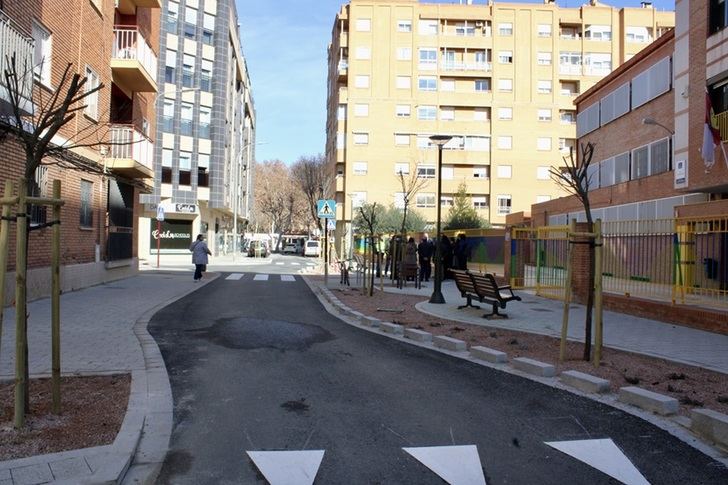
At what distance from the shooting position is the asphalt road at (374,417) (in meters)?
4.09

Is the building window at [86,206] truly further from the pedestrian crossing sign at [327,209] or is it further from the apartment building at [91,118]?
the pedestrian crossing sign at [327,209]

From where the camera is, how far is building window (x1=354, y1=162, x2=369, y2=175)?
56.3 meters

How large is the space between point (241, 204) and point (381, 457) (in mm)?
59568

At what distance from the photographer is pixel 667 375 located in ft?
22.1

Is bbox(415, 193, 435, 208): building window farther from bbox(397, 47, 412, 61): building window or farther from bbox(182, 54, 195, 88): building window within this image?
bbox(182, 54, 195, 88): building window

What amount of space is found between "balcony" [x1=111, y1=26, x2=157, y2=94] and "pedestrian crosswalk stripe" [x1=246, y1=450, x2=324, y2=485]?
16.7 metres

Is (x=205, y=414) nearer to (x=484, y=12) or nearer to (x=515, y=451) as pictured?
(x=515, y=451)

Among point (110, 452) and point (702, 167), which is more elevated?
point (702, 167)

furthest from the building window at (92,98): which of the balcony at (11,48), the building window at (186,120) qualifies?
the building window at (186,120)

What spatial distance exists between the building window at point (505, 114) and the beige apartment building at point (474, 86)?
0.31ft

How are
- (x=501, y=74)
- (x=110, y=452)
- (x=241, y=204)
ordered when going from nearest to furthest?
(x=110, y=452) → (x=501, y=74) → (x=241, y=204)

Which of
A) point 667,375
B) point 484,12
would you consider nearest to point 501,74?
point 484,12

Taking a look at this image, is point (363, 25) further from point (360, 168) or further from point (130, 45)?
point (130, 45)

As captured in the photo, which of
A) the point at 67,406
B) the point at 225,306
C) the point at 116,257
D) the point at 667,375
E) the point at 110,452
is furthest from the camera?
the point at 116,257
